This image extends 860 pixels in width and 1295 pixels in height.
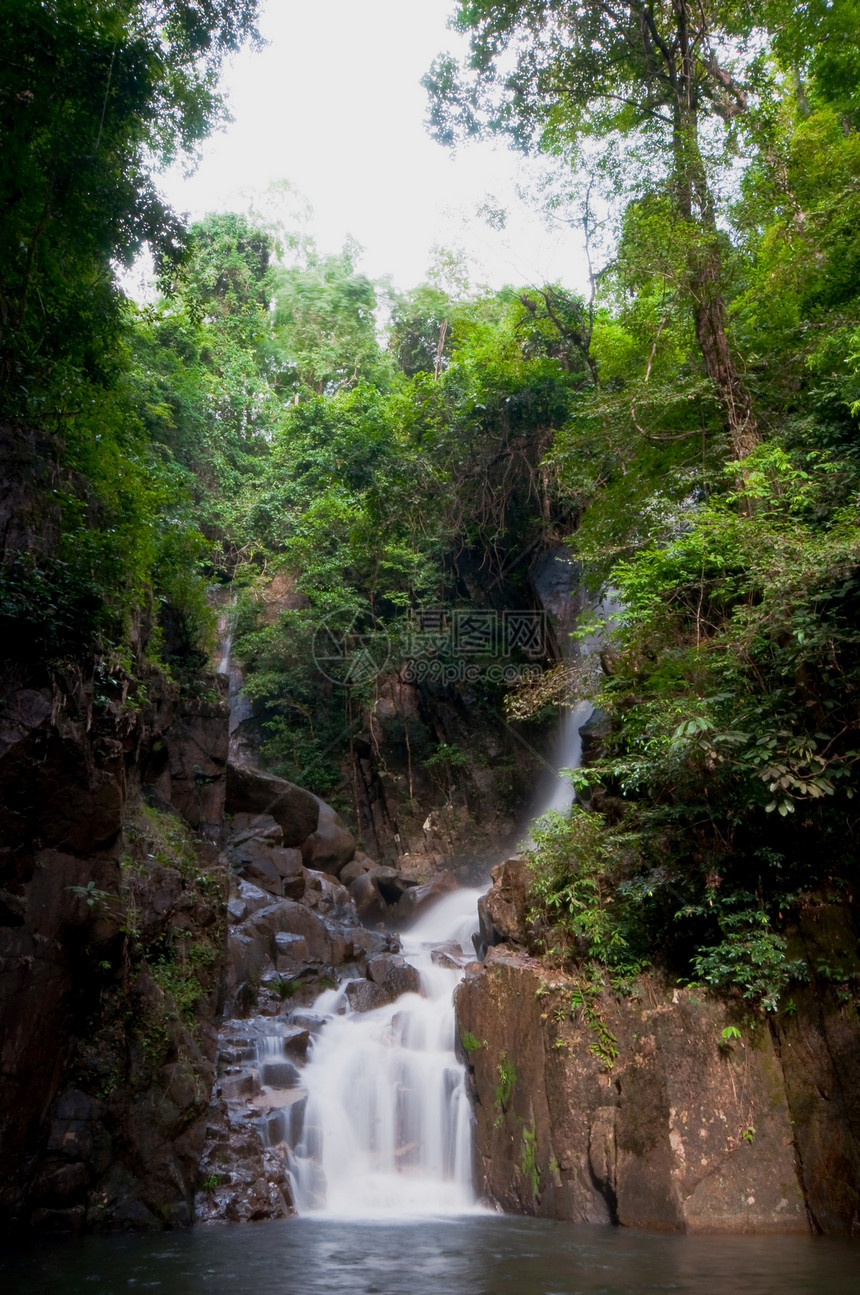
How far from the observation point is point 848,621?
8266 millimetres

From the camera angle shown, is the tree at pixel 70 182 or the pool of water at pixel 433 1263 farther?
the tree at pixel 70 182

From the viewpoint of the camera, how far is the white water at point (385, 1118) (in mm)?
9445

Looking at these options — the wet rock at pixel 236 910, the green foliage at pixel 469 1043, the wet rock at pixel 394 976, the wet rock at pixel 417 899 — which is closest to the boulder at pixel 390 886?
the wet rock at pixel 417 899

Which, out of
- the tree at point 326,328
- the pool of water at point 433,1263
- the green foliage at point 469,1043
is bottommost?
the pool of water at point 433,1263

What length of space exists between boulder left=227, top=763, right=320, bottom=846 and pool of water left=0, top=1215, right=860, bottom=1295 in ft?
31.4

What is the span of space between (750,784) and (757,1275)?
417cm

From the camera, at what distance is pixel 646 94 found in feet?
48.6

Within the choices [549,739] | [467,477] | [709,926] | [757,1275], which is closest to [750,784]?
[709,926]

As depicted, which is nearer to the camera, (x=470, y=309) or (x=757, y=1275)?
(x=757, y=1275)

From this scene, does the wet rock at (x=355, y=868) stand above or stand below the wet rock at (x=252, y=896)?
above

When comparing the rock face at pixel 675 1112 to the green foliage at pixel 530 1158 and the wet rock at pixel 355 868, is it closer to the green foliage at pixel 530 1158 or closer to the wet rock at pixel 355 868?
the green foliage at pixel 530 1158

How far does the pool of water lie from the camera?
6082 millimetres

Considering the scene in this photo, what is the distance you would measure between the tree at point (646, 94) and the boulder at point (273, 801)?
1144 cm

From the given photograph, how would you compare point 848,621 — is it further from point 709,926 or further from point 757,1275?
point 757,1275
